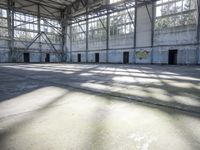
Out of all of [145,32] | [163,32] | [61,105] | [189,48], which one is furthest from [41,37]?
[61,105]

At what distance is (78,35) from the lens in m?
29.6

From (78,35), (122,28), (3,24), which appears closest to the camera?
(122,28)

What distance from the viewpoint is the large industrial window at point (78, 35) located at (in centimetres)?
2848

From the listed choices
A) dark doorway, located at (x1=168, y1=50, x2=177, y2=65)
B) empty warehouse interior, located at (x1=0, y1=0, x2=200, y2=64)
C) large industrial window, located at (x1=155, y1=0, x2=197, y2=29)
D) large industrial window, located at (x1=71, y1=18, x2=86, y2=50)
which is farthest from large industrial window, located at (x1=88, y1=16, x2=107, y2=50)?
dark doorway, located at (x1=168, y1=50, x2=177, y2=65)

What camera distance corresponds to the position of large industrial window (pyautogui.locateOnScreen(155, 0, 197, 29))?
55.9 ft

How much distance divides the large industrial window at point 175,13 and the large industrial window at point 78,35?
12.8m

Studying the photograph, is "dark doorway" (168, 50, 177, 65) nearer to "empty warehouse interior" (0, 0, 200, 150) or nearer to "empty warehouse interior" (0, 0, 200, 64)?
"empty warehouse interior" (0, 0, 200, 64)

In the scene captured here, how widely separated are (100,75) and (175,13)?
1446 centimetres

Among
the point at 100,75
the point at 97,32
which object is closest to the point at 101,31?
the point at 97,32

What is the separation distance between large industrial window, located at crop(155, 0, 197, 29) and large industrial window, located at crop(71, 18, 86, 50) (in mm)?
12822

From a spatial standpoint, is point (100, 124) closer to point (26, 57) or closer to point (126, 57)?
point (126, 57)

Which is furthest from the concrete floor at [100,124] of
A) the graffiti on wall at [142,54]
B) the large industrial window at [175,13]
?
the graffiti on wall at [142,54]

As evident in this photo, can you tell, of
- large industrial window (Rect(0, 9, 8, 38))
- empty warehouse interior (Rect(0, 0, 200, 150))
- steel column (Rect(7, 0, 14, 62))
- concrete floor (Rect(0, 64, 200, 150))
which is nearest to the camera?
concrete floor (Rect(0, 64, 200, 150))

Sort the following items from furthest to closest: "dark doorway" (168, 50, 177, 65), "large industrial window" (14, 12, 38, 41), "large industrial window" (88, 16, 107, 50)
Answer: "large industrial window" (14, 12, 38, 41)
"large industrial window" (88, 16, 107, 50)
"dark doorway" (168, 50, 177, 65)
